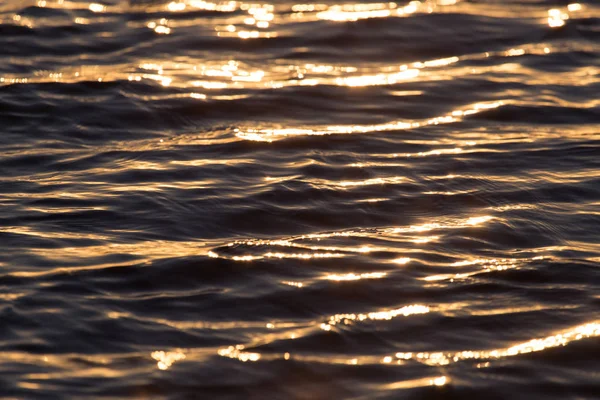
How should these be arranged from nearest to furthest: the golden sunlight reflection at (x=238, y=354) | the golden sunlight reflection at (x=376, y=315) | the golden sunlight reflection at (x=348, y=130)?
the golden sunlight reflection at (x=238, y=354)
the golden sunlight reflection at (x=376, y=315)
the golden sunlight reflection at (x=348, y=130)

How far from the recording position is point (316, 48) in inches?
331

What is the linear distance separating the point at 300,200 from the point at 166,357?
70.5 inches

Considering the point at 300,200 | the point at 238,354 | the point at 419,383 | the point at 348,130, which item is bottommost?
the point at 419,383

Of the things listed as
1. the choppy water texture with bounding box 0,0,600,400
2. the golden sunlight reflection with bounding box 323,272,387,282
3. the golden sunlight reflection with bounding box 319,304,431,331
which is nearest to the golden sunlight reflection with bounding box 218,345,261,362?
the choppy water texture with bounding box 0,0,600,400

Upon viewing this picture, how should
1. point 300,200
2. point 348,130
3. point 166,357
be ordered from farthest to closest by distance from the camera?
point 348,130 → point 300,200 → point 166,357

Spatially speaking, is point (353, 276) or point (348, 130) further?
point (348, 130)

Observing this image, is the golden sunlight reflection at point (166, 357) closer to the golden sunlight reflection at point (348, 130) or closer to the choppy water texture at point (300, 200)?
the choppy water texture at point (300, 200)

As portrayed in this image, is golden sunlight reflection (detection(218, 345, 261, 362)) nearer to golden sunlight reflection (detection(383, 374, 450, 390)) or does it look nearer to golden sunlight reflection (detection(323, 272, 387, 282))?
golden sunlight reflection (detection(383, 374, 450, 390))

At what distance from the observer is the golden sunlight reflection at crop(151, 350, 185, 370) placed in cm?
413

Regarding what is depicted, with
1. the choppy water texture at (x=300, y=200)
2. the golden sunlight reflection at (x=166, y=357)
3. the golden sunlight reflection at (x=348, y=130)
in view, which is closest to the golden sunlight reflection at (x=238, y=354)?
the choppy water texture at (x=300, y=200)

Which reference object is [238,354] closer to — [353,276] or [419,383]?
[419,383]

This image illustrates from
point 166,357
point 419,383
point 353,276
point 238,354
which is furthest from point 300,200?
point 419,383

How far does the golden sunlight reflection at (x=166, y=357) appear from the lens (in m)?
4.13

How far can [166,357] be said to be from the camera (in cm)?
419
